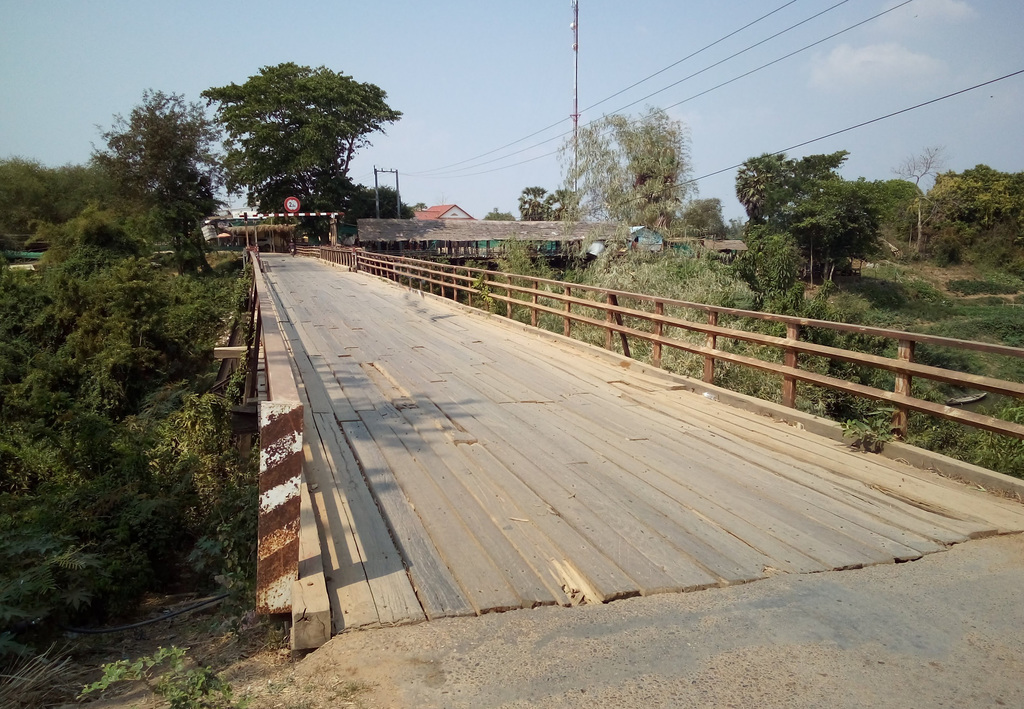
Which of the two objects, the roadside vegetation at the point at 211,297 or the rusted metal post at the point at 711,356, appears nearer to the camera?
the roadside vegetation at the point at 211,297

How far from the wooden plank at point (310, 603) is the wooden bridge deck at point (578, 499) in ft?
0.34

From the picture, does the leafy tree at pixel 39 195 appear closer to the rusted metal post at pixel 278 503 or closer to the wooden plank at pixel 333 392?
the wooden plank at pixel 333 392

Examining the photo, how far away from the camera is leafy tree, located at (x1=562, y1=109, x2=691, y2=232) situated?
27.9 m

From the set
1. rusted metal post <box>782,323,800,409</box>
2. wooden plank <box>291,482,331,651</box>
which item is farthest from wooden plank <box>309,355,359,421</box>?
rusted metal post <box>782,323,800,409</box>

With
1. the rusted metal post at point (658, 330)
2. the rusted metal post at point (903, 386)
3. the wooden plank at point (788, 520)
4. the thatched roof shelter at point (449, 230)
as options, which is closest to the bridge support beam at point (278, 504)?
the wooden plank at point (788, 520)

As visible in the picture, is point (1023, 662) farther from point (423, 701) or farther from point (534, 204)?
point (534, 204)

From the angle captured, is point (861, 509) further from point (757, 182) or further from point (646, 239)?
point (757, 182)

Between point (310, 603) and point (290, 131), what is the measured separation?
2447 inches

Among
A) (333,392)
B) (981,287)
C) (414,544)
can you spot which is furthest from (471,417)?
(981,287)

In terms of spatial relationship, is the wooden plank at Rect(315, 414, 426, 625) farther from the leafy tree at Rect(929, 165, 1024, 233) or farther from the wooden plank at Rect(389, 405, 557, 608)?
the leafy tree at Rect(929, 165, 1024, 233)

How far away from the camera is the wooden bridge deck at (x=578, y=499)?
3.59 metres

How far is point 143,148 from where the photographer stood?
47.8 m

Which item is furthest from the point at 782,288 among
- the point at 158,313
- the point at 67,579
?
the point at 158,313

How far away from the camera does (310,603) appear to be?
3.13 meters
